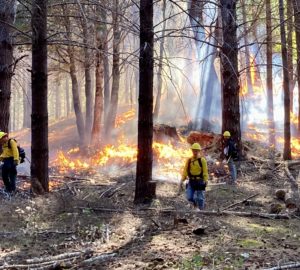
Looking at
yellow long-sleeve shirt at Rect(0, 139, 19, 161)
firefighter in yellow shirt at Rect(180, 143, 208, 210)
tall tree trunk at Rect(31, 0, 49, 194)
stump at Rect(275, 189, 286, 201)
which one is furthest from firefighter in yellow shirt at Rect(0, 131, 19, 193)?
stump at Rect(275, 189, 286, 201)

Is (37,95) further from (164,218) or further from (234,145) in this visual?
(234,145)

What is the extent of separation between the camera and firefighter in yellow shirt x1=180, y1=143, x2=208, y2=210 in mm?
9898

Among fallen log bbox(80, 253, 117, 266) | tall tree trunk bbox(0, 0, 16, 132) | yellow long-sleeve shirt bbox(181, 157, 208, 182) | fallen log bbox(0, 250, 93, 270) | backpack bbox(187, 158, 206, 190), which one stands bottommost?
fallen log bbox(0, 250, 93, 270)

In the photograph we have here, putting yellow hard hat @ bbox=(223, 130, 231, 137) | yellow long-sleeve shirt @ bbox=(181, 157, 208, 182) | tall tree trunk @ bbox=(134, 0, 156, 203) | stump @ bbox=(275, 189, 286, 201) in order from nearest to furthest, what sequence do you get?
tall tree trunk @ bbox=(134, 0, 156, 203) < yellow long-sleeve shirt @ bbox=(181, 157, 208, 182) < stump @ bbox=(275, 189, 286, 201) < yellow hard hat @ bbox=(223, 130, 231, 137)

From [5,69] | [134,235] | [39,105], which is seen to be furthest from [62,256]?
[5,69]

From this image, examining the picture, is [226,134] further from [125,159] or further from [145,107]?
[125,159]

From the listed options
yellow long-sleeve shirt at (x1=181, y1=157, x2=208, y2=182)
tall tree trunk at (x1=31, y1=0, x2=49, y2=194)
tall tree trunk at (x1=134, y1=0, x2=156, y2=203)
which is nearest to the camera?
tall tree trunk at (x1=134, y1=0, x2=156, y2=203)

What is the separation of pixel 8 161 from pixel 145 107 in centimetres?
425

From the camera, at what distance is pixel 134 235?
739 centimetres

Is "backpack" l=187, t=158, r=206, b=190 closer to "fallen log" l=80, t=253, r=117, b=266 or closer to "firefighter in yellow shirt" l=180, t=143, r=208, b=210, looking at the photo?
"firefighter in yellow shirt" l=180, t=143, r=208, b=210

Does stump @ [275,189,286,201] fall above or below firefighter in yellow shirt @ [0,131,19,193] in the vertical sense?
below

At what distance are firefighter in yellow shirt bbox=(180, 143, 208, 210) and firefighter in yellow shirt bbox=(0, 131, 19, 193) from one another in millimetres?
4518

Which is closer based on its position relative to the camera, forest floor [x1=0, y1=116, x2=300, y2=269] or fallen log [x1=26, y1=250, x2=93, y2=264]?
forest floor [x1=0, y1=116, x2=300, y2=269]

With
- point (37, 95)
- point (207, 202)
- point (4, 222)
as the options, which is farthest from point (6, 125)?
point (207, 202)
